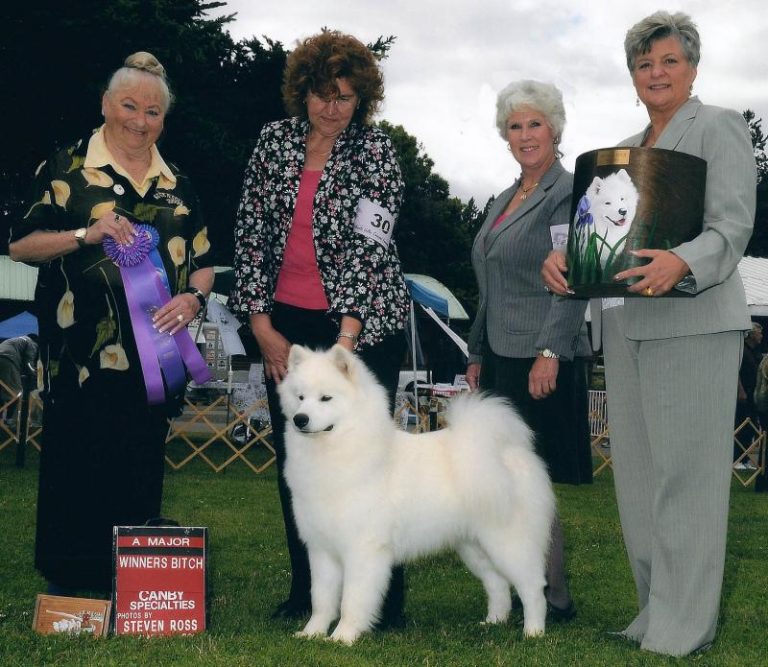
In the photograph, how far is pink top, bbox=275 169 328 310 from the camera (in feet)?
10.7

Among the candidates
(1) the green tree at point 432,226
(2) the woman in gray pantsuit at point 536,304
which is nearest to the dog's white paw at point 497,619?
(2) the woman in gray pantsuit at point 536,304

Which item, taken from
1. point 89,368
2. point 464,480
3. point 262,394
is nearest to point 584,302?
point 464,480

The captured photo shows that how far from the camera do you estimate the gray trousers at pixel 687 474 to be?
105 inches

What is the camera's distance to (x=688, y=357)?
2674 mm

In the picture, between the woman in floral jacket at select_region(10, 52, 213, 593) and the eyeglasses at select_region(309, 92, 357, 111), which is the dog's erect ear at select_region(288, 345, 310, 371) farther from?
the eyeglasses at select_region(309, 92, 357, 111)

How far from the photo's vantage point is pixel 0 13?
1315 centimetres

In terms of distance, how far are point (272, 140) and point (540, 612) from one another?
6.65ft

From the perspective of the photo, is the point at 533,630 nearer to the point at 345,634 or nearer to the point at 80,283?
the point at 345,634

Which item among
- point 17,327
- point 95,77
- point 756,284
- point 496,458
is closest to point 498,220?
point 496,458

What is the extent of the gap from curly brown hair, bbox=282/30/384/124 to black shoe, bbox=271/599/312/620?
6.22ft

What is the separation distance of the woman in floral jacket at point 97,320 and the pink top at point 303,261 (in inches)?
14.3

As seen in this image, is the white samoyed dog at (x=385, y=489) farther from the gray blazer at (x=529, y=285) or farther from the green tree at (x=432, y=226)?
the green tree at (x=432, y=226)

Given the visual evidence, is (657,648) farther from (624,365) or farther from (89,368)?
(89,368)

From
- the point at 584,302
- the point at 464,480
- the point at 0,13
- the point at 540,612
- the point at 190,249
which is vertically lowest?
the point at 540,612
